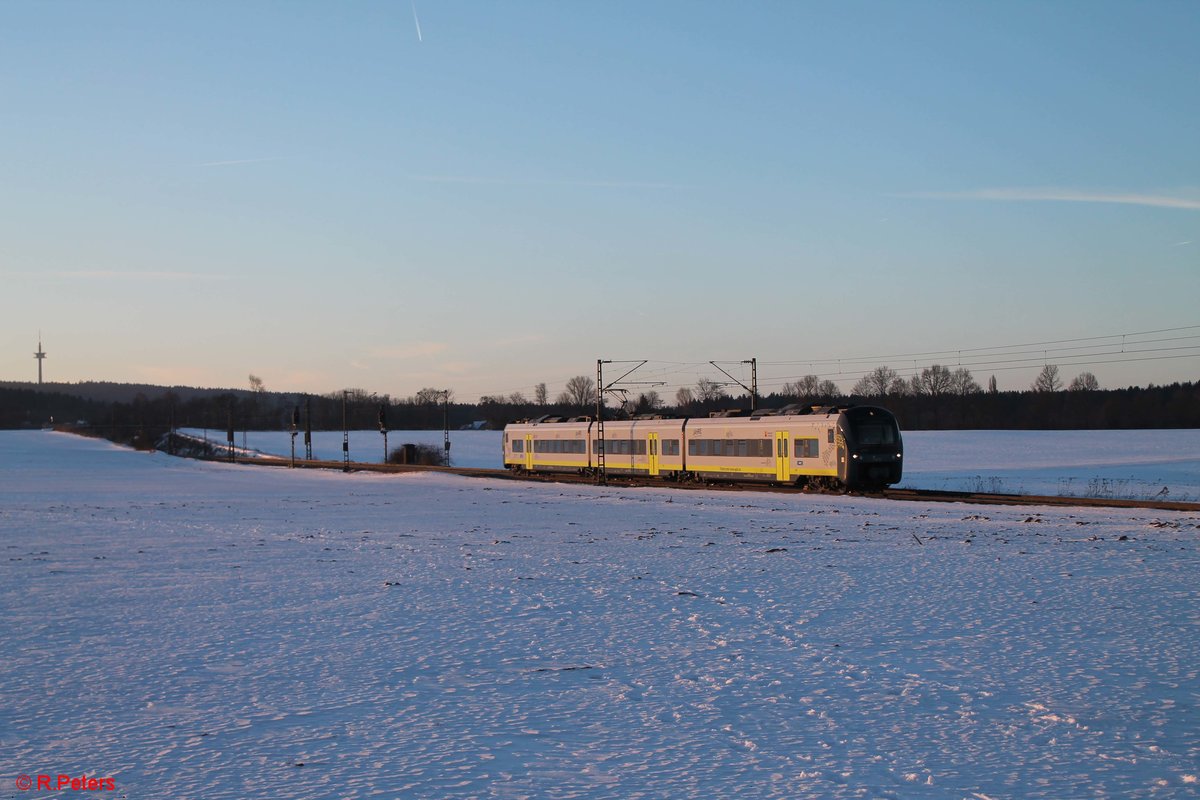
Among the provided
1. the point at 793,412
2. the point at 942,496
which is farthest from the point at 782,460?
the point at 942,496

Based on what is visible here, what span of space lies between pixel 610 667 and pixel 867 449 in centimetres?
3005

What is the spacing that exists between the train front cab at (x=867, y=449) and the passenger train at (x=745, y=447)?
0.12 feet

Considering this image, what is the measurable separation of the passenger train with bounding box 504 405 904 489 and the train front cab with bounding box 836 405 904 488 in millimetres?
37

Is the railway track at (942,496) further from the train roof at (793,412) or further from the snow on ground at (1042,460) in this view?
the snow on ground at (1042,460)

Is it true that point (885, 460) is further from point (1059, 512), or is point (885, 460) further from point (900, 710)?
point (900, 710)

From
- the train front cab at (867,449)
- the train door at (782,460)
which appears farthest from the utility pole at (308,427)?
the train front cab at (867,449)

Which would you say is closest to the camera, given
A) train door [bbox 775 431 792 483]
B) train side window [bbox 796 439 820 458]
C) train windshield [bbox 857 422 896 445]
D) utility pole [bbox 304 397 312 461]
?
train windshield [bbox 857 422 896 445]

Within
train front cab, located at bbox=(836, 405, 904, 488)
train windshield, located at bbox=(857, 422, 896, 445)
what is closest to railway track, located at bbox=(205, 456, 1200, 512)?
train front cab, located at bbox=(836, 405, 904, 488)

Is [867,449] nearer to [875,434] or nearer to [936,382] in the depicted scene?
[875,434]

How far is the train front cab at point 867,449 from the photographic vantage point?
39094mm

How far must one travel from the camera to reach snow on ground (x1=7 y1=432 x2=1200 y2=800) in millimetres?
7582

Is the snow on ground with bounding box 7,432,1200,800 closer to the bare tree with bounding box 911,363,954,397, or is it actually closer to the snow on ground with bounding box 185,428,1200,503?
the snow on ground with bounding box 185,428,1200,503

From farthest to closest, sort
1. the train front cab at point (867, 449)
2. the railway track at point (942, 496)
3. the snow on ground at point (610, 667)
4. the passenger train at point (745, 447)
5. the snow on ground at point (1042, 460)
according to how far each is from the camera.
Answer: the snow on ground at point (1042, 460) → the passenger train at point (745, 447) → the train front cab at point (867, 449) → the railway track at point (942, 496) → the snow on ground at point (610, 667)

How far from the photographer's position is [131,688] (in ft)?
32.4
